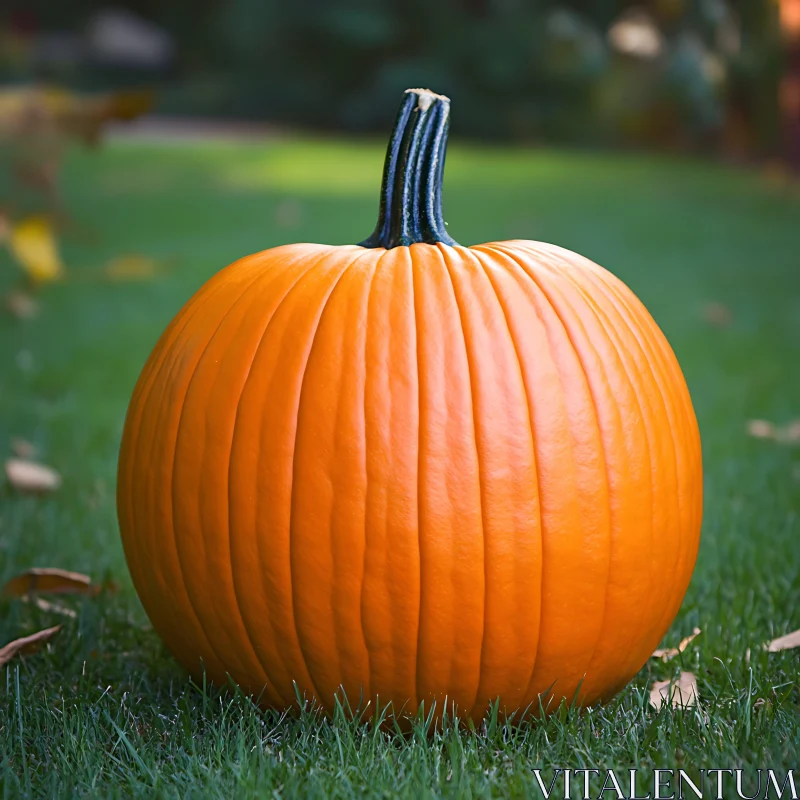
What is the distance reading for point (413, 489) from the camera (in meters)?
1.66

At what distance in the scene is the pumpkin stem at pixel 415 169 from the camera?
194cm

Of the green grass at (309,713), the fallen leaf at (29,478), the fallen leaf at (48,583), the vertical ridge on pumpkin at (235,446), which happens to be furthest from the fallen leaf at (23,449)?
the vertical ridge on pumpkin at (235,446)

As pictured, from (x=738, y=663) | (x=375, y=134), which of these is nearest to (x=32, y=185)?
(x=738, y=663)

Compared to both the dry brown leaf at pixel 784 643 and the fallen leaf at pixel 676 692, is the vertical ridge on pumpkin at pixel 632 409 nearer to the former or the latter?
the fallen leaf at pixel 676 692

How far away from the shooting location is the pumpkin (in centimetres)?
167

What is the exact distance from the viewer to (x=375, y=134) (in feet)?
60.3

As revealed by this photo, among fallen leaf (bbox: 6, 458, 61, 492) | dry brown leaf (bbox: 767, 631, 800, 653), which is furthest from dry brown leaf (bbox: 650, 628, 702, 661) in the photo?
fallen leaf (bbox: 6, 458, 61, 492)

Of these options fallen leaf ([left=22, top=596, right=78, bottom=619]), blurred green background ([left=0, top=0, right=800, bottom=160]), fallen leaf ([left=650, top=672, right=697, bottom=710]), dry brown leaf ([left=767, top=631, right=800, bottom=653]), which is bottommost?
fallen leaf ([left=22, top=596, right=78, bottom=619])

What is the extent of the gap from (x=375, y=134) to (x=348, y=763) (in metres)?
17.5

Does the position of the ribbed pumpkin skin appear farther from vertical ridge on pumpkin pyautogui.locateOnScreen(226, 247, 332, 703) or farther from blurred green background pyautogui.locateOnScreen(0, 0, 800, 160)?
blurred green background pyautogui.locateOnScreen(0, 0, 800, 160)

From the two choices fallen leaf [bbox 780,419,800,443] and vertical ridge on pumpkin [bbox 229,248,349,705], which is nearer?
vertical ridge on pumpkin [bbox 229,248,349,705]

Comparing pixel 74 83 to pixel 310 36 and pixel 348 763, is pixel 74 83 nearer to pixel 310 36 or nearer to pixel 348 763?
pixel 310 36

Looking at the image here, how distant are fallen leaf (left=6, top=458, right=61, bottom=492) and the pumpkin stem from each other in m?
1.58

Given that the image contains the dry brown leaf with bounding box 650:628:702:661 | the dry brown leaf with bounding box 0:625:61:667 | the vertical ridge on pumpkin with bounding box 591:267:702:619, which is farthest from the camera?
the dry brown leaf with bounding box 650:628:702:661
